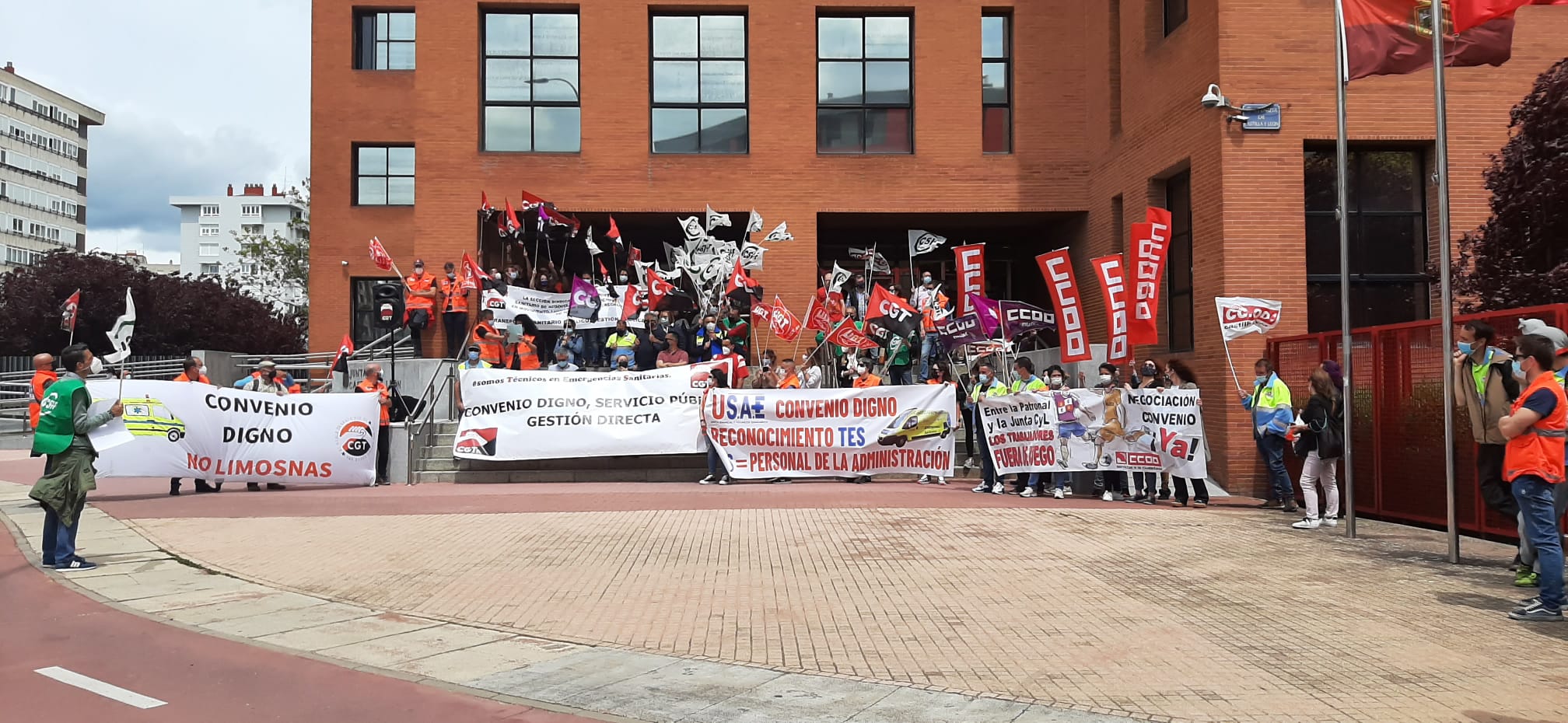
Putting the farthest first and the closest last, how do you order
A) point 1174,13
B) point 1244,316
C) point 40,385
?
point 1174,13 < point 40,385 < point 1244,316

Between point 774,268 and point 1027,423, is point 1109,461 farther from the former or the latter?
point 774,268

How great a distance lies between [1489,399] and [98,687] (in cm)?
970

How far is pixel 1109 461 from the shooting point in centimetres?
1420

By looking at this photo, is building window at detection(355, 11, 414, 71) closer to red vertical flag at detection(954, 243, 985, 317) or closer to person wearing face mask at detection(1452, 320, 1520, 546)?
red vertical flag at detection(954, 243, 985, 317)

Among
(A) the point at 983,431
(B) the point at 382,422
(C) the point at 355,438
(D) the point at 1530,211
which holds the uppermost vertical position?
(D) the point at 1530,211

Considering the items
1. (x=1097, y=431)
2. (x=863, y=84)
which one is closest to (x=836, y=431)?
(x=1097, y=431)

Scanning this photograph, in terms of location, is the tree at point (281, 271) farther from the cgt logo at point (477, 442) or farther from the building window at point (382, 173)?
the cgt logo at point (477, 442)

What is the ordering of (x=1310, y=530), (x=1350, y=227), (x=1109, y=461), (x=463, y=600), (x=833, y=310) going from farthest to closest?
1. (x=833, y=310)
2. (x=1350, y=227)
3. (x=1109, y=461)
4. (x=1310, y=530)
5. (x=463, y=600)

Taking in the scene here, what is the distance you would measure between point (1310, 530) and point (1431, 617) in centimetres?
433

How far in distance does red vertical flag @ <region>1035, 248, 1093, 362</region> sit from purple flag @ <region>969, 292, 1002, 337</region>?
1.73m

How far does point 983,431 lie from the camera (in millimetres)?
15125

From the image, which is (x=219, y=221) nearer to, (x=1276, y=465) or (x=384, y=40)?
(x=384, y=40)

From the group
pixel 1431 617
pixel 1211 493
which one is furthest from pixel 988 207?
pixel 1431 617

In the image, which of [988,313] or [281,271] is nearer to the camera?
[988,313]
